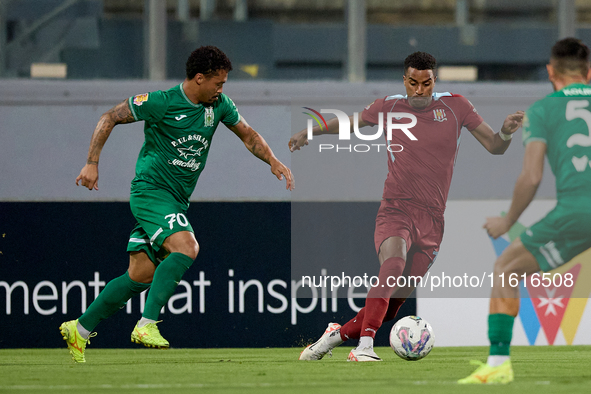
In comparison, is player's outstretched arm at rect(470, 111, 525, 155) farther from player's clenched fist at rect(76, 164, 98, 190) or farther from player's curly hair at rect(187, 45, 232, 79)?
player's clenched fist at rect(76, 164, 98, 190)

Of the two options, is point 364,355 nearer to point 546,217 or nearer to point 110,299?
point 110,299

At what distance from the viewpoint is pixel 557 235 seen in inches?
147

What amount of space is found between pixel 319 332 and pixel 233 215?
4.68 ft

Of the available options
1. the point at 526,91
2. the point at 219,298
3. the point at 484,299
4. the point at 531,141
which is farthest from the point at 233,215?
the point at 531,141

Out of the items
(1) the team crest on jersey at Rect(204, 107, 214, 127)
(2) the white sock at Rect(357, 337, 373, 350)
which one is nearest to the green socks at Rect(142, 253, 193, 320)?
(1) the team crest on jersey at Rect(204, 107, 214, 127)

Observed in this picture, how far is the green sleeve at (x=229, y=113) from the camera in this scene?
5.70m

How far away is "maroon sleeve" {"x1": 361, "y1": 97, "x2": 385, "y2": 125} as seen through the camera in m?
6.23

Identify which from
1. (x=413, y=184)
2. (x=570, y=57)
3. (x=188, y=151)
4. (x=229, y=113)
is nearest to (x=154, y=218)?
(x=188, y=151)

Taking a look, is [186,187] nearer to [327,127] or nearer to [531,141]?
[327,127]

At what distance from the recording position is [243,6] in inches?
385

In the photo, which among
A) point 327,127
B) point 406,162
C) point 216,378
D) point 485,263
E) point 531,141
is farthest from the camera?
point 485,263

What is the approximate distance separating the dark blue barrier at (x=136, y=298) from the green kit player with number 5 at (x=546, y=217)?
4.41 meters

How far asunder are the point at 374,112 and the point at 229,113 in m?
1.16

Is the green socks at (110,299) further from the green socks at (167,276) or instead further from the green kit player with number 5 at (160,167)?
the green socks at (167,276)
